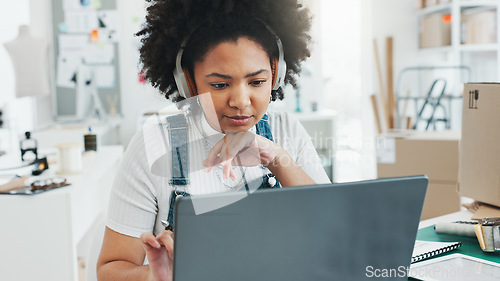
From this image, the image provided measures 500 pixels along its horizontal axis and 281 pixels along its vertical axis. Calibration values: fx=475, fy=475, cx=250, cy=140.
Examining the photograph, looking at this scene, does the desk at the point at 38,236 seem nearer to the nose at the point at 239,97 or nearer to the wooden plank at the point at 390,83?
the nose at the point at 239,97

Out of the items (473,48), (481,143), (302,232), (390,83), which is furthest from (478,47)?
(302,232)

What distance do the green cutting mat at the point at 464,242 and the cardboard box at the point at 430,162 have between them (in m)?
0.90

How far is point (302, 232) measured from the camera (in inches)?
19.5

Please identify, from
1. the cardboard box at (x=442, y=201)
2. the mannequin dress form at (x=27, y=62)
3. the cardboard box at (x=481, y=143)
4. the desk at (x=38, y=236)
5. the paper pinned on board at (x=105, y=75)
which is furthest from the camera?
the paper pinned on board at (x=105, y=75)

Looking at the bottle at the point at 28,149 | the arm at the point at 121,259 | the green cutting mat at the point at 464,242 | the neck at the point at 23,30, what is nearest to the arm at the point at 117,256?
the arm at the point at 121,259

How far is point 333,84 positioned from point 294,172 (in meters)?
3.30

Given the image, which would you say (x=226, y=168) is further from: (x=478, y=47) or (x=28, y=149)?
(x=478, y=47)

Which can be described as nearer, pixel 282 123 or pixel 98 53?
pixel 282 123

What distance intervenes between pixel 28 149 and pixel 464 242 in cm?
182

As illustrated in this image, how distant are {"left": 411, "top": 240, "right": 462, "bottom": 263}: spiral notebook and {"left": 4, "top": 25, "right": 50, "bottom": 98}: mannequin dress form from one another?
2461mm

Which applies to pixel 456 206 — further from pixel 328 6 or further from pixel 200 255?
pixel 328 6

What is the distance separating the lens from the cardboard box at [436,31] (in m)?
3.57

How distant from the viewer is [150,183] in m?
0.91

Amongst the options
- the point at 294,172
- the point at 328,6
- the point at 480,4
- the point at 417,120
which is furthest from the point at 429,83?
the point at 294,172
